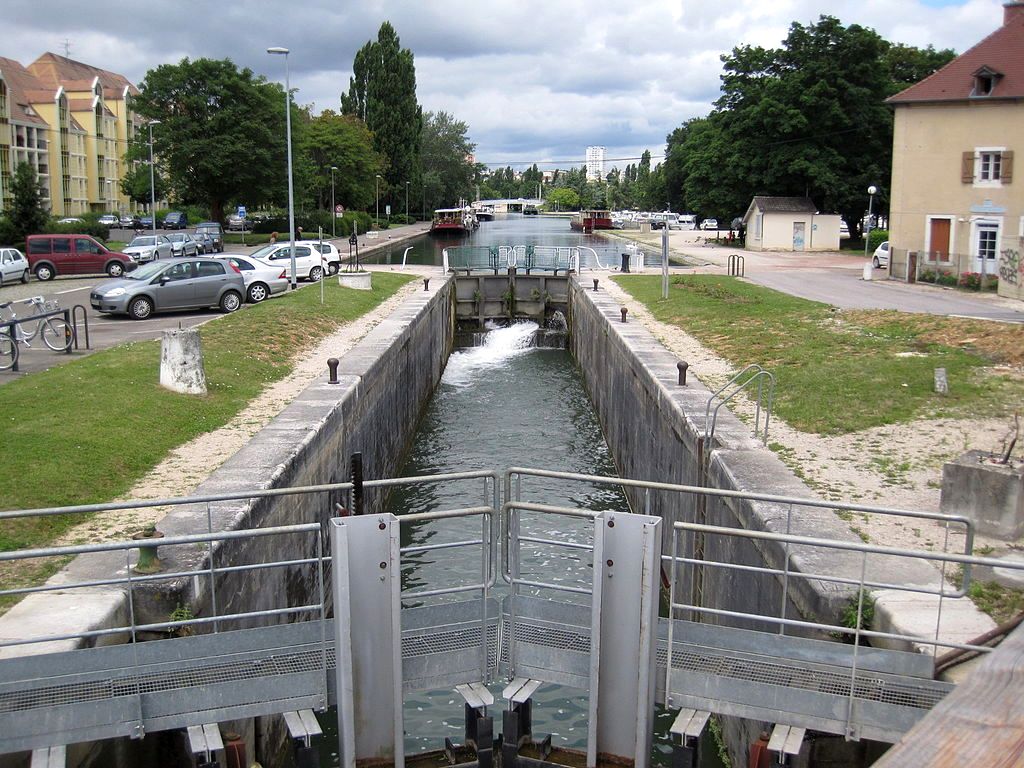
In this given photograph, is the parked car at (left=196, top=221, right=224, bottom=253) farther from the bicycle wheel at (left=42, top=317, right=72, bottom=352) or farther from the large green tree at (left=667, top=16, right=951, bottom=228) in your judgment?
the large green tree at (left=667, top=16, right=951, bottom=228)

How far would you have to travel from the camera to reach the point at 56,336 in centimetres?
1995

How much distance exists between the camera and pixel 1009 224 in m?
35.3

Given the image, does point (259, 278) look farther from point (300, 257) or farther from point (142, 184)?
point (142, 184)

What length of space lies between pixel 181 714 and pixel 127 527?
9.08 feet

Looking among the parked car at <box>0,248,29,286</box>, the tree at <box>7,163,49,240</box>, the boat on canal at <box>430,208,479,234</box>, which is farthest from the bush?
the tree at <box>7,163,49,240</box>

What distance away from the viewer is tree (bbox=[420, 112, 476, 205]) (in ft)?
400

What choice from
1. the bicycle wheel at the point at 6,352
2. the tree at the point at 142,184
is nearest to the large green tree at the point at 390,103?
the tree at the point at 142,184

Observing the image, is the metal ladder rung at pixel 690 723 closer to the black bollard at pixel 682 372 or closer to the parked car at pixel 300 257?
the black bollard at pixel 682 372

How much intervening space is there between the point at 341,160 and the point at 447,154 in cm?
4259

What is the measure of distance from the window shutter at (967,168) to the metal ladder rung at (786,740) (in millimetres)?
34690

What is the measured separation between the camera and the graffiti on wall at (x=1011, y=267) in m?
30.0

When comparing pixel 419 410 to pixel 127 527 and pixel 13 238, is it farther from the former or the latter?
pixel 13 238

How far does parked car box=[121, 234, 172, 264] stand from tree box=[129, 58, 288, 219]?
15668 mm

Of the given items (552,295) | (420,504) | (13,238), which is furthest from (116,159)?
(420,504)
